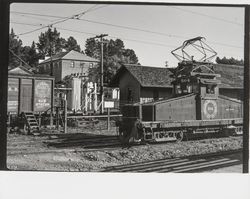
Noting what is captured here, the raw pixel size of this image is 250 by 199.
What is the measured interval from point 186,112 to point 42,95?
25.8ft

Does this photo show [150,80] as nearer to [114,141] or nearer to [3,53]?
[114,141]

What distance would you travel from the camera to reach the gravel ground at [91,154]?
27.3 ft

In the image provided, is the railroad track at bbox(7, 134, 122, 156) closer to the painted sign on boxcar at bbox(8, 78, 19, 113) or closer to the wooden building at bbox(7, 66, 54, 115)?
the painted sign on boxcar at bbox(8, 78, 19, 113)

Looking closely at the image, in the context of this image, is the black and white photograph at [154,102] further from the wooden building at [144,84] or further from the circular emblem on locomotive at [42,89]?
the wooden building at [144,84]

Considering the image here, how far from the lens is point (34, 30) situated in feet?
29.5

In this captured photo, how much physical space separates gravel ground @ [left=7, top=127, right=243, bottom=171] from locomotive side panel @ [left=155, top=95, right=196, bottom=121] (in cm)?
99

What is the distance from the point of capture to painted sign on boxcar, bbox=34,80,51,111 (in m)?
15.9

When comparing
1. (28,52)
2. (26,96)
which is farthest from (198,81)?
(26,96)

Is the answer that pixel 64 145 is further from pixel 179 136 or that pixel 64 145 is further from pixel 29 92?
pixel 29 92

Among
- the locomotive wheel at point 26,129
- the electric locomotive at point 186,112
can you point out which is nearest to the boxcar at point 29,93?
the locomotive wheel at point 26,129

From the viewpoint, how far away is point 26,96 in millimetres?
15469
